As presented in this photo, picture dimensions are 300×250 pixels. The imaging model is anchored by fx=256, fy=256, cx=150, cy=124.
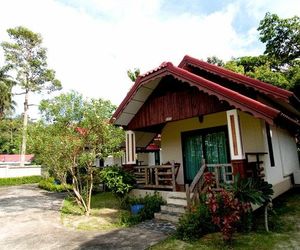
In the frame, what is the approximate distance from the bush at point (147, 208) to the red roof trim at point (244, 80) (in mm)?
5341

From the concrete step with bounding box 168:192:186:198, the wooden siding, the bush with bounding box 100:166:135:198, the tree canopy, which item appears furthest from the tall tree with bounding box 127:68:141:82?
the concrete step with bounding box 168:192:186:198

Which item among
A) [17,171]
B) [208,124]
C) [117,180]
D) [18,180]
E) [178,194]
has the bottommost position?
[178,194]

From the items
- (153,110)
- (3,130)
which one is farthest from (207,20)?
(3,130)

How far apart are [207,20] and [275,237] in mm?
8540

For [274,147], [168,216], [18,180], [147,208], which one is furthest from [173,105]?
[18,180]

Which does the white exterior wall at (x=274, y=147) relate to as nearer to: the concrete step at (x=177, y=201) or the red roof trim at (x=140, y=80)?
the concrete step at (x=177, y=201)

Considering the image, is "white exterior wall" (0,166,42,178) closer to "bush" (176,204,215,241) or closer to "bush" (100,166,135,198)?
"bush" (100,166,135,198)

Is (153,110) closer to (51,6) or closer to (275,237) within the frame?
(51,6)

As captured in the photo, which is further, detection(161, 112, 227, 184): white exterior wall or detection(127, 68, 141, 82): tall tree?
detection(127, 68, 141, 82): tall tree

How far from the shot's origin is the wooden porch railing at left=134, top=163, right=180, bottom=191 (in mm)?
10141

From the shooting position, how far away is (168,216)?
8320mm

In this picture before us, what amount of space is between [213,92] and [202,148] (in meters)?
4.02

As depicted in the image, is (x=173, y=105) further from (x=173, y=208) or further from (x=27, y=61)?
(x=27, y=61)

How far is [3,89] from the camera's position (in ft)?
113
